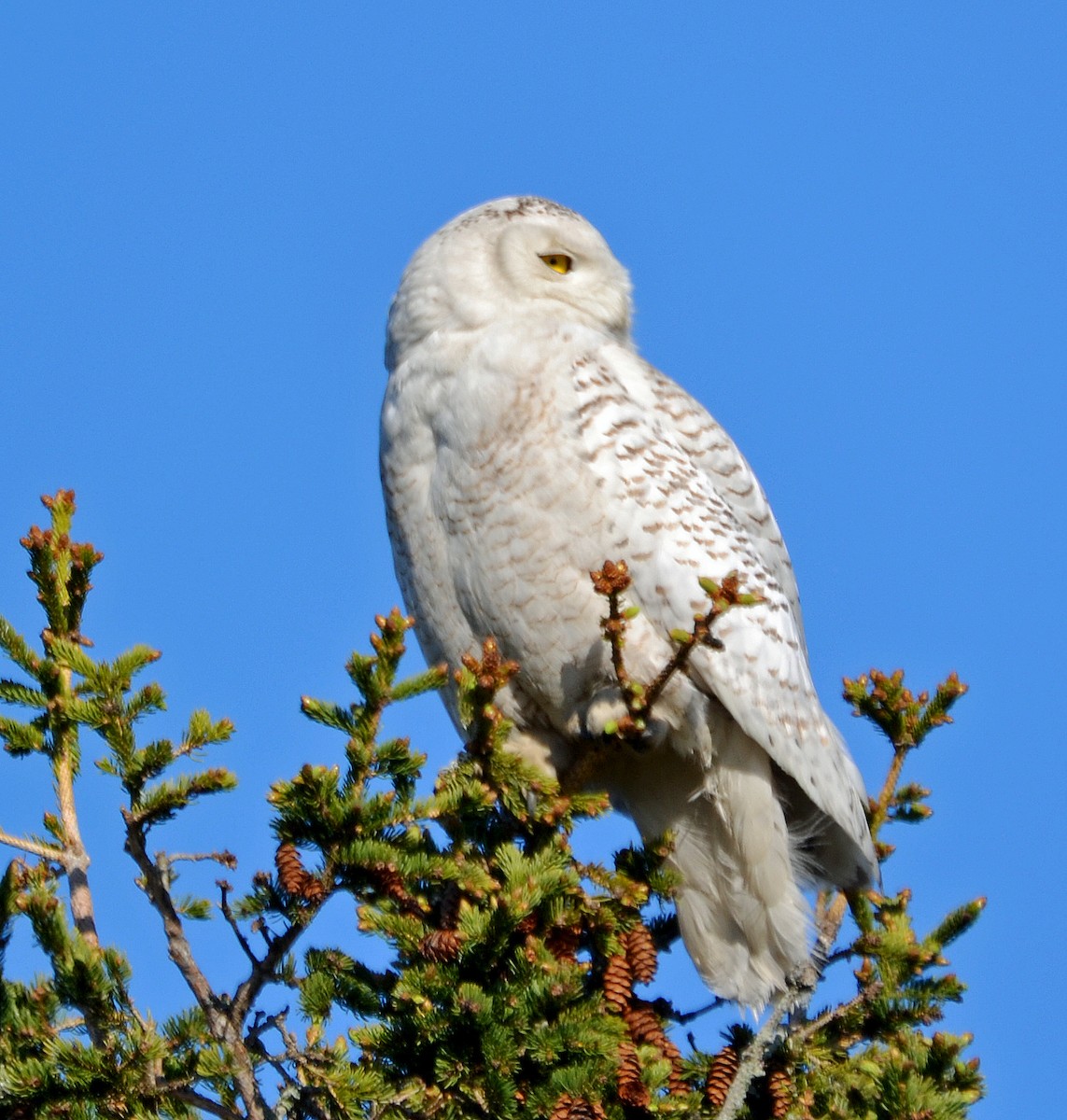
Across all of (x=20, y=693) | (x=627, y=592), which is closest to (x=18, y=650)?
(x=20, y=693)

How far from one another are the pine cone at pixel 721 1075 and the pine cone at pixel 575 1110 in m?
0.48

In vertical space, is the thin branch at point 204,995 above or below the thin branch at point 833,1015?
below

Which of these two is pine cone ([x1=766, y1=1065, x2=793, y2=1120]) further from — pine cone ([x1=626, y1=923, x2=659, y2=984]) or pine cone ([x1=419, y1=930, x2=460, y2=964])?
pine cone ([x1=419, y1=930, x2=460, y2=964])

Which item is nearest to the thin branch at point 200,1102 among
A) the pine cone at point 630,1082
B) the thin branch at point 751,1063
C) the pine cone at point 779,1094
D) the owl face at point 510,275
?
the pine cone at point 630,1082

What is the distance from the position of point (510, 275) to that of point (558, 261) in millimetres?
327

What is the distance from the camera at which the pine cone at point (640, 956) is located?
4.14m

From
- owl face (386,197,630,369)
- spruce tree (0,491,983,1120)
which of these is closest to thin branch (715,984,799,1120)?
spruce tree (0,491,983,1120)

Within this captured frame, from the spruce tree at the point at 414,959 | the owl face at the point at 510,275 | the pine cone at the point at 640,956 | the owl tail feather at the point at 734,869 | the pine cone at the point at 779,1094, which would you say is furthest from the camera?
the owl face at the point at 510,275

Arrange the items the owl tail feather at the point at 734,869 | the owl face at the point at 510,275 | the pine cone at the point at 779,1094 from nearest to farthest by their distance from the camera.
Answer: the pine cone at the point at 779,1094, the owl tail feather at the point at 734,869, the owl face at the point at 510,275

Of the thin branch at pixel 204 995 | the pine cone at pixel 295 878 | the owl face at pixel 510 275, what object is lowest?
the thin branch at pixel 204 995

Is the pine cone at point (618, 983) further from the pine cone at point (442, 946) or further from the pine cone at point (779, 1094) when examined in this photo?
the pine cone at point (442, 946)

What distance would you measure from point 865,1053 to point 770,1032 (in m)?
0.32

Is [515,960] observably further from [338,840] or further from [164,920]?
[164,920]

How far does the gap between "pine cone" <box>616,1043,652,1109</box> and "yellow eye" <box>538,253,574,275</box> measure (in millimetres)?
2882
